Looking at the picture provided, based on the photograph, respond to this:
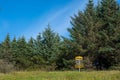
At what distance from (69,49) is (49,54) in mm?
16411

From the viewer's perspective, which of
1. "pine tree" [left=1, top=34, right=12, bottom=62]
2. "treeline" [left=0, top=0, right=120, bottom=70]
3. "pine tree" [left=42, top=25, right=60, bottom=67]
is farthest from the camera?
"pine tree" [left=42, top=25, right=60, bottom=67]

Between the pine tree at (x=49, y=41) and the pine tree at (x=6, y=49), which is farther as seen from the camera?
the pine tree at (x=49, y=41)

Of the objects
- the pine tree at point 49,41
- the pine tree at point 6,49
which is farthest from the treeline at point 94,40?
the pine tree at point 49,41

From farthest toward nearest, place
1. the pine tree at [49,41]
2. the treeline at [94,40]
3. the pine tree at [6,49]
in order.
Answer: the pine tree at [49,41] < the pine tree at [6,49] < the treeline at [94,40]

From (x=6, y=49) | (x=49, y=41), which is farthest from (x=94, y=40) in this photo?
(x=6, y=49)

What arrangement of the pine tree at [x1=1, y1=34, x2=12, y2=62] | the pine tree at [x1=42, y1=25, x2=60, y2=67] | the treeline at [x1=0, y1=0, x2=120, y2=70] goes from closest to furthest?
the treeline at [x1=0, y1=0, x2=120, y2=70] < the pine tree at [x1=1, y1=34, x2=12, y2=62] < the pine tree at [x1=42, y1=25, x2=60, y2=67]

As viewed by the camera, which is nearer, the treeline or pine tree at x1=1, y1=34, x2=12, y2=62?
the treeline

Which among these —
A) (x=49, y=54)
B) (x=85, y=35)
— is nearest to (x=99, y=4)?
(x=85, y=35)

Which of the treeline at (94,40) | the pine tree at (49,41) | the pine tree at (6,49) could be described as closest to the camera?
the treeline at (94,40)

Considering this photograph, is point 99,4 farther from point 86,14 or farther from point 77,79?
point 77,79

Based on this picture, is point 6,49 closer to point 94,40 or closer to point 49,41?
point 49,41

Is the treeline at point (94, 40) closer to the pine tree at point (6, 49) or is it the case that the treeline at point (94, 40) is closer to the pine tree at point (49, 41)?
the pine tree at point (6, 49)

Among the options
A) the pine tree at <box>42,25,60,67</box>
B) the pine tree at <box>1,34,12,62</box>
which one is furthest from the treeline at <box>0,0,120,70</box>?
the pine tree at <box>42,25,60,67</box>

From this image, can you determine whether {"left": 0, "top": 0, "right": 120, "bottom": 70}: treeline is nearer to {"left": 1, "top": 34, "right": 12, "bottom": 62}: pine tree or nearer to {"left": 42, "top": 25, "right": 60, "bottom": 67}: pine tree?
{"left": 1, "top": 34, "right": 12, "bottom": 62}: pine tree
